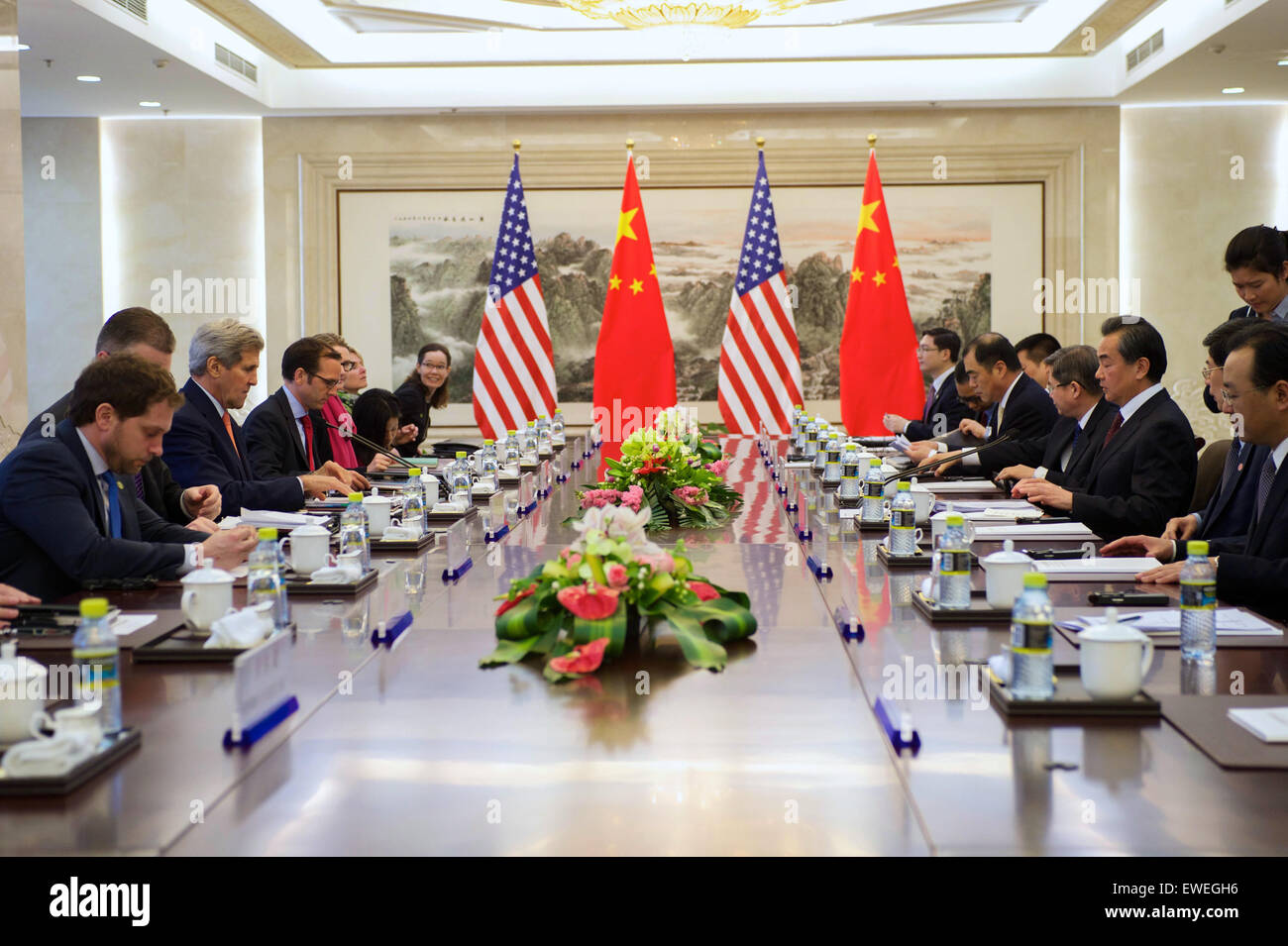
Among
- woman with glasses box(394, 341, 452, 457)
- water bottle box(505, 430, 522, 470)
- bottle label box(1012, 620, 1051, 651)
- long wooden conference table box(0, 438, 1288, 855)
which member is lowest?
long wooden conference table box(0, 438, 1288, 855)

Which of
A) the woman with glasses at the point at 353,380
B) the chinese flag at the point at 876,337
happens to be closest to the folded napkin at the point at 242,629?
the woman with glasses at the point at 353,380

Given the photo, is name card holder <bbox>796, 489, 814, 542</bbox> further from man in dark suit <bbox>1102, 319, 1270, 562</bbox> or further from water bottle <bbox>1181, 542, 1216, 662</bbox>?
water bottle <bbox>1181, 542, 1216, 662</bbox>

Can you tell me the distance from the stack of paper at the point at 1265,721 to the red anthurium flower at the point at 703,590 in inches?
39.6

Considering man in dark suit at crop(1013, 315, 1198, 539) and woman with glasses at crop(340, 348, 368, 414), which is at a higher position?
woman with glasses at crop(340, 348, 368, 414)

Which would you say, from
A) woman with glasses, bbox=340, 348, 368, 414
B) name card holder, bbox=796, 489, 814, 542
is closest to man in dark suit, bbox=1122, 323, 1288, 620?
name card holder, bbox=796, 489, 814, 542

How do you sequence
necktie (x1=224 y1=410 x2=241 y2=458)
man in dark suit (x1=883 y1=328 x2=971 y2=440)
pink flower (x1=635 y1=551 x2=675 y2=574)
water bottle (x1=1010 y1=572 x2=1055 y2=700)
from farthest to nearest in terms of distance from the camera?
man in dark suit (x1=883 y1=328 x2=971 y2=440)
necktie (x1=224 y1=410 x2=241 y2=458)
pink flower (x1=635 y1=551 x2=675 y2=574)
water bottle (x1=1010 y1=572 x2=1055 y2=700)

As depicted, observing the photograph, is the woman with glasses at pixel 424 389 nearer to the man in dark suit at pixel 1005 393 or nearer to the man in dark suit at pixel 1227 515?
the man in dark suit at pixel 1005 393

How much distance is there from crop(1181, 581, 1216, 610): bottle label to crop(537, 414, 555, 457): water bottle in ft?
15.8

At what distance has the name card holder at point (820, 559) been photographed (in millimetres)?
3354

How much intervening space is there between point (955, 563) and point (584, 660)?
3.07ft

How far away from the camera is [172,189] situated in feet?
35.7

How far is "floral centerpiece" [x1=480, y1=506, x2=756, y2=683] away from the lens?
2305mm
